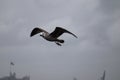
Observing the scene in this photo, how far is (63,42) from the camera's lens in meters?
16.4

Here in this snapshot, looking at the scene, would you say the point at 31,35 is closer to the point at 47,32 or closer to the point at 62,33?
the point at 47,32

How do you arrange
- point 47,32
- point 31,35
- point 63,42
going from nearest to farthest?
point 63,42, point 47,32, point 31,35

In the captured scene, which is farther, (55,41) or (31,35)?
(31,35)

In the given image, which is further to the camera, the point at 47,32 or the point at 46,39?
the point at 47,32

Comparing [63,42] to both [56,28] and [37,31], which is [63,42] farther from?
[37,31]

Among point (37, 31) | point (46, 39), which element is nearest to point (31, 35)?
point (37, 31)

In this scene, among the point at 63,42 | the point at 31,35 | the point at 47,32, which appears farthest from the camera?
the point at 31,35

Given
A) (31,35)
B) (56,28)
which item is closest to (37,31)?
(31,35)

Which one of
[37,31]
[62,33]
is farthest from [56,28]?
[37,31]

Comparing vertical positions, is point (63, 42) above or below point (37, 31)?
below

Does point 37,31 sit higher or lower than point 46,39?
higher

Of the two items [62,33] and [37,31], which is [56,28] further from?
[37,31]

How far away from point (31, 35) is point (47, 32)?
6.28 ft

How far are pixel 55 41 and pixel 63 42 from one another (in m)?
0.65
